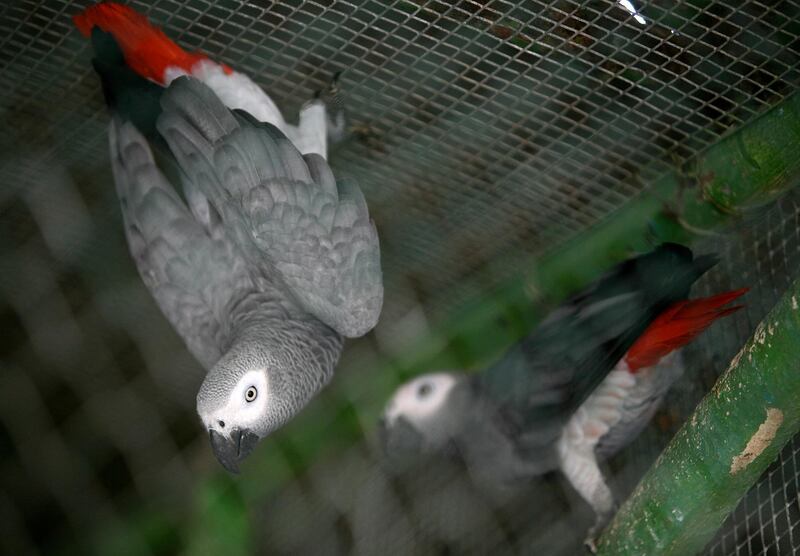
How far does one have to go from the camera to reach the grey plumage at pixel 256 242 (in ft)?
3.52

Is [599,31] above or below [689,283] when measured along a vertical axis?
above

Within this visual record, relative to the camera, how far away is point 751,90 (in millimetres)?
1104

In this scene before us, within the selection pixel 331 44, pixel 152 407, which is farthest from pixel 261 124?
pixel 152 407

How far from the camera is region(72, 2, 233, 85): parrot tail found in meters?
1.13

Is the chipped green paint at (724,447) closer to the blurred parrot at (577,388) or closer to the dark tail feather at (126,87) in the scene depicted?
the blurred parrot at (577,388)

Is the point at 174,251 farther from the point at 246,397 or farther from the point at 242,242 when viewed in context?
the point at 246,397

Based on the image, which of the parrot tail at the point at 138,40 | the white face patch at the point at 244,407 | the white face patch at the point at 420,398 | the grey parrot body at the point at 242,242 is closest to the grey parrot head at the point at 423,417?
the white face patch at the point at 420,398

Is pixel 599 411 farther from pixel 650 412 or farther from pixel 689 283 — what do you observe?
pixel 689 283

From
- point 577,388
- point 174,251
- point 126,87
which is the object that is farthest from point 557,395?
point 126,87

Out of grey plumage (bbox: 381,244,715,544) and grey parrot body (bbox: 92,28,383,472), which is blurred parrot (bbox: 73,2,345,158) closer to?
grey parrot body (bbox: 92,28,383,472)

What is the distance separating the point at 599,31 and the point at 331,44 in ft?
1.08

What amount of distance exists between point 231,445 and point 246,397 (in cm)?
6

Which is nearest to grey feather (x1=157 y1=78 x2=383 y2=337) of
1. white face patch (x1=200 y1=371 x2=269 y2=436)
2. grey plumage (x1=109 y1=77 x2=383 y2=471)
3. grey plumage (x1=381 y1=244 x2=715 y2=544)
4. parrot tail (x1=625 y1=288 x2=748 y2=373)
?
grey plumage (x1=109 y1=77 x2=383 y2=471)

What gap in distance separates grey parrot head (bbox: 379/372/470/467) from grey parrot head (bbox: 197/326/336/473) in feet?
1.03
